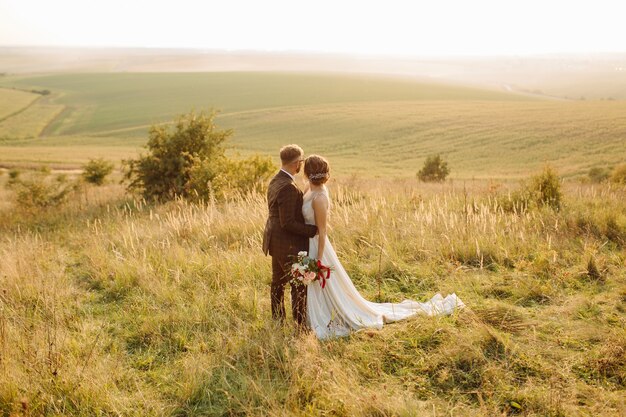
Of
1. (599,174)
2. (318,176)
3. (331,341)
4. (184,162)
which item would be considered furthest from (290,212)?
(599,174)

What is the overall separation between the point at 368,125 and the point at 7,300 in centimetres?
5523

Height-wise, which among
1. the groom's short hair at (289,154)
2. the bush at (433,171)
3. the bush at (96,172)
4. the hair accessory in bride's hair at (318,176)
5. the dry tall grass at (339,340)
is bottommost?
the bush at (96,172)

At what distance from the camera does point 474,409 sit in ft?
13.5

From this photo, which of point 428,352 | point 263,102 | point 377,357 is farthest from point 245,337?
point 263,102

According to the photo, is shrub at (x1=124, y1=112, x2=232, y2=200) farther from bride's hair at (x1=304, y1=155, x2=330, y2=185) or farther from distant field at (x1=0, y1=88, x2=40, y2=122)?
distant field at (x1=0, y1=88, x2=40, y2=122)

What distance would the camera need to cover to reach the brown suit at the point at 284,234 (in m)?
5.29

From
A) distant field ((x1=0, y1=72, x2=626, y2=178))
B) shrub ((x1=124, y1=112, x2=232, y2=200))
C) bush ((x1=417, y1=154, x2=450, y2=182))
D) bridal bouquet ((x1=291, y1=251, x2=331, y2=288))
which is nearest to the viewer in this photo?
bridal bouquet ((x1=291, y1=251, x2=331, y2=288))

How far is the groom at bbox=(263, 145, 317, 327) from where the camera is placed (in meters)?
5.29

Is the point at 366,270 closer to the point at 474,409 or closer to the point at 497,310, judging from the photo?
the point at 497,310

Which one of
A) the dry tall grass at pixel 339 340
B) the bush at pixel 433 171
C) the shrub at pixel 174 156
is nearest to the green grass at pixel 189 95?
the bush at pixel 433 171

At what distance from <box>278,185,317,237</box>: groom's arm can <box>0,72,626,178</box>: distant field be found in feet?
103

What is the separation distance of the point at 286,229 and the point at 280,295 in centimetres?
83

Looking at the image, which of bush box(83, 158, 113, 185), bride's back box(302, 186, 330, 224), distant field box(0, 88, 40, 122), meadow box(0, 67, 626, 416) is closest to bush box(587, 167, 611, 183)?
meadow box(0, 67, 626, 416)

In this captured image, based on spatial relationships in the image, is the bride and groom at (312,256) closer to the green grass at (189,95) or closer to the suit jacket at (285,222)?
the suit jacket at (285,222)
